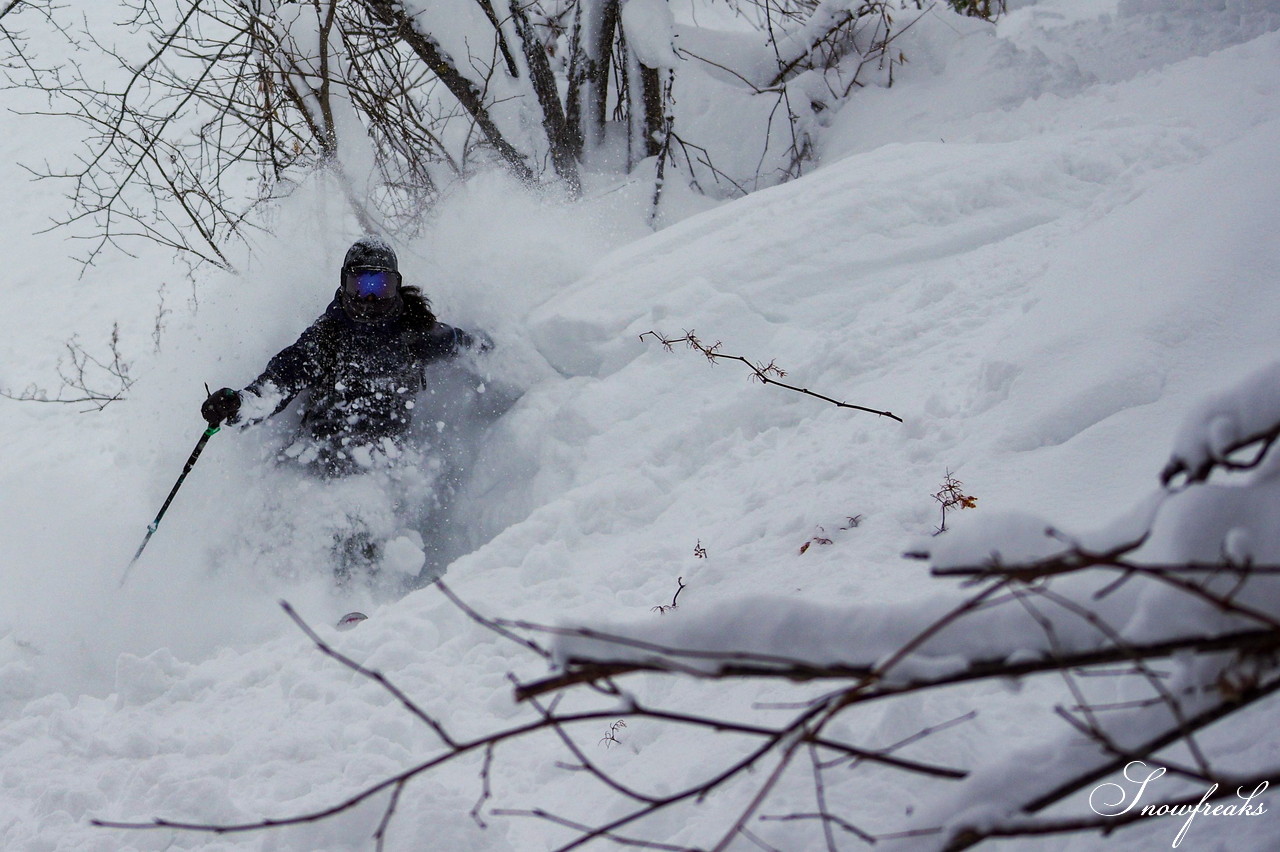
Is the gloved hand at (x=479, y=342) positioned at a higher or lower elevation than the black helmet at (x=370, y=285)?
lower

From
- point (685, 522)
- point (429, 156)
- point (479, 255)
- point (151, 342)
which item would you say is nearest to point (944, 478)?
point (685, 522)

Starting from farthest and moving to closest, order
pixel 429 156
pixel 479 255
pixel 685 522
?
pixel 429 156
pixel 479 255
pixel 685 522

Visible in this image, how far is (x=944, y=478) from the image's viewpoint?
9.66 ft

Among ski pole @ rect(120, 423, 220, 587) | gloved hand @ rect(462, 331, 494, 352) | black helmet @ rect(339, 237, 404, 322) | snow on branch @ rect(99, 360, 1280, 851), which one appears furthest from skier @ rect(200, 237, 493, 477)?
snow on branch @ rect(99, 360, 1280, 851)

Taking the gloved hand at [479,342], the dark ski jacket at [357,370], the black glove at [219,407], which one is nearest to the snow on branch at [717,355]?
the gloved hand at [479,342]

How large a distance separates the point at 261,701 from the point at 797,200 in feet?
13.9

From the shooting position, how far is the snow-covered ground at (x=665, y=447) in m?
2.50

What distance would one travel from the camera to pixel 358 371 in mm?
5082

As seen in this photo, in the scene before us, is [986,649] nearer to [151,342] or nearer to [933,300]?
[933,300]

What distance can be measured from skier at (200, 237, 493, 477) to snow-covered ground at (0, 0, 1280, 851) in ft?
1.16

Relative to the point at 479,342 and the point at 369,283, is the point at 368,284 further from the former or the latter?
the point at 479,342

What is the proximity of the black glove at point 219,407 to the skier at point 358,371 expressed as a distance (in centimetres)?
19

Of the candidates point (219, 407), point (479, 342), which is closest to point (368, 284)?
point (479, 342)

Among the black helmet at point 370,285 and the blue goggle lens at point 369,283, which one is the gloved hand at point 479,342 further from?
the blue goggle lens at point 369,283
